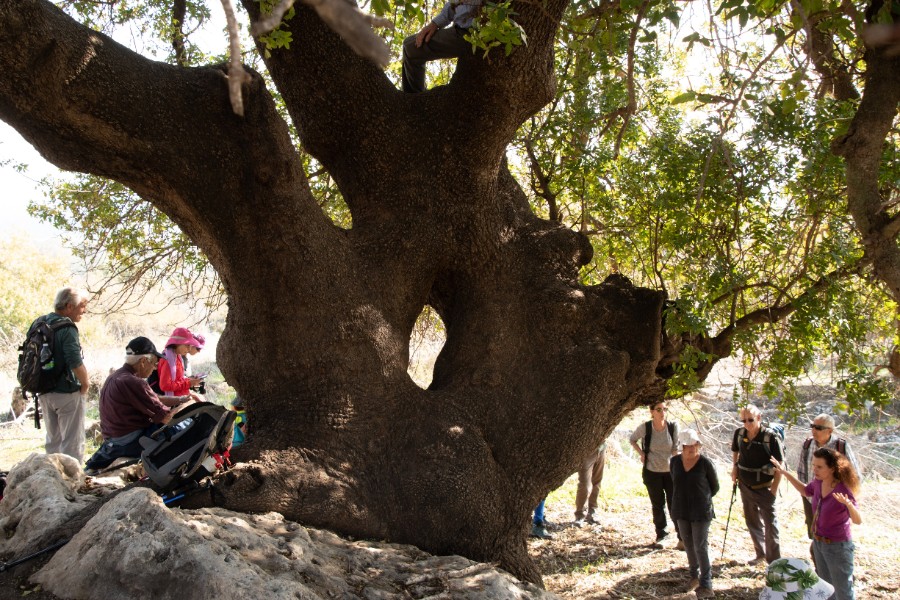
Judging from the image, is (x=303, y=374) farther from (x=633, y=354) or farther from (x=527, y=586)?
(x=633, y=354)

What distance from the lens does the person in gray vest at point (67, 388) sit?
524cm

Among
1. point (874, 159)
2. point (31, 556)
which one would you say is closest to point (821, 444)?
point (874, 159)

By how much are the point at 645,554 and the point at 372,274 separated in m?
4.80

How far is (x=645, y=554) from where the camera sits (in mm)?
7500

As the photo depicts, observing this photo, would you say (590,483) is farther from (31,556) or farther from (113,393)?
(31,556)

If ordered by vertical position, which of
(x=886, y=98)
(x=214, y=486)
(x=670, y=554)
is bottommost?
(x=670, y=554)

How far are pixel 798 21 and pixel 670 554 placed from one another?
19.0 feet

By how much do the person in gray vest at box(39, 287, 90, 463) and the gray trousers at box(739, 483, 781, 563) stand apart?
6.12m

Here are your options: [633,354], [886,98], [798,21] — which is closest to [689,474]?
[633,354]

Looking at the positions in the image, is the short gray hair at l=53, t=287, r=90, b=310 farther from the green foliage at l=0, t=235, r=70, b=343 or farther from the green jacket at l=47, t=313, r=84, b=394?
the green foliage at l=0, t=235, r=70, b=343

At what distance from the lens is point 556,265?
5.31 metres

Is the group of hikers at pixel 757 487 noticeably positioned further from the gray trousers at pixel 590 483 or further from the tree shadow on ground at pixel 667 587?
the gray trousers at pixel 590 483

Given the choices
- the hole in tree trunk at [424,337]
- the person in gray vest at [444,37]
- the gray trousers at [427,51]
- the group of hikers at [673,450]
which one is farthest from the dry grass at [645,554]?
the person in gray vest at [444,37]

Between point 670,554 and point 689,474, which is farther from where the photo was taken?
point 670,554
